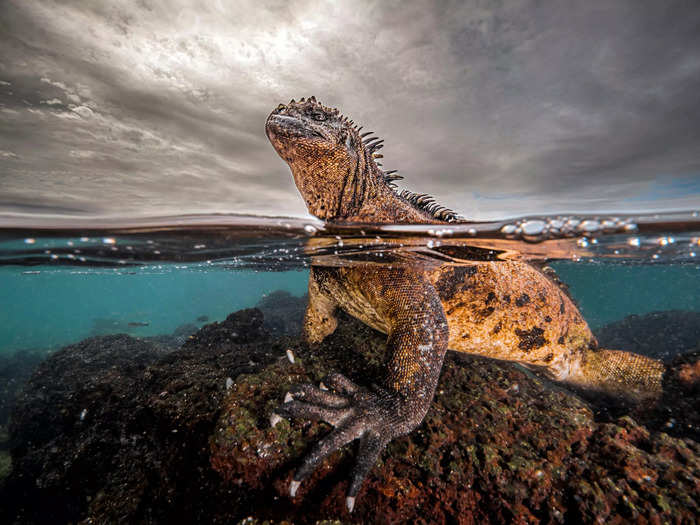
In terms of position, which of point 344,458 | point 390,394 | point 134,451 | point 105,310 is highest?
point 390,394

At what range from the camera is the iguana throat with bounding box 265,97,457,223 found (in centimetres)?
290

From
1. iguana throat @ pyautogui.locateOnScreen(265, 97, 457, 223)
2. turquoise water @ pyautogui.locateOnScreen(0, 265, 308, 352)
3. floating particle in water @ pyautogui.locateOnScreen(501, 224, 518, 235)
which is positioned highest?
iguana throat @ pyautogui.locateOnScreen(265, 97, 457, 223)

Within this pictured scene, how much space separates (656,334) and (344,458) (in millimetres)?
22898

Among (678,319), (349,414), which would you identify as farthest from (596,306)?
(349,414)

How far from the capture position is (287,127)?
2.80m

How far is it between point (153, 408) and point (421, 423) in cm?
299

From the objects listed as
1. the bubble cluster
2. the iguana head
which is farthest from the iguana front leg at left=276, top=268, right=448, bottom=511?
the bubble cluster

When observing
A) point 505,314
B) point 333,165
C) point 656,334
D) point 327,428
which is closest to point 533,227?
point 505,314

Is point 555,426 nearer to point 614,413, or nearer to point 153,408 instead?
point 614,413

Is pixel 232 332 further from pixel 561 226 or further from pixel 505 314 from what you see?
pixel 561 226

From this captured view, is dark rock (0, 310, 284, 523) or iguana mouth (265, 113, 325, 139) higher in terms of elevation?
iguana mouth (265, 113, 325, 139)

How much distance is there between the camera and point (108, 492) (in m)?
2.61

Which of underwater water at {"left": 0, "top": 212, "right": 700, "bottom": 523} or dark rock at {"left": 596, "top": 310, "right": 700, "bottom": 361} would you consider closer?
underwater water at {"left": 0, "top": 212, "right": 700, "bottom": 523}

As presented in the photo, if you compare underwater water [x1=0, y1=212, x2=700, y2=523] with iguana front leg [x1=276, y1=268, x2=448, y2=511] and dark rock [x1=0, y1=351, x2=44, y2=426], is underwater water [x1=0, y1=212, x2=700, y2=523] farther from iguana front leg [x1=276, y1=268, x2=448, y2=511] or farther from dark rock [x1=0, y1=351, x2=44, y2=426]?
dark rock [x1=0, y1=351, x2=44, y2=426]
